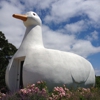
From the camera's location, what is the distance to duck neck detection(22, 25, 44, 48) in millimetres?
9914

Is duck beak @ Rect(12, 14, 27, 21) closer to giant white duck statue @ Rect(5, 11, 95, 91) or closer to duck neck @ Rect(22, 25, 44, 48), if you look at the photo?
giant white duck statue @ Rect(5, 11, 95, 91)

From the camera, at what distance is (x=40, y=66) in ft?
28.4

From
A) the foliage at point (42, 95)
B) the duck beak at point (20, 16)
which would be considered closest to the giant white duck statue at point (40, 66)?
the duck beak at point (20, 16)

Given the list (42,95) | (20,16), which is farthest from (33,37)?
(42,95)

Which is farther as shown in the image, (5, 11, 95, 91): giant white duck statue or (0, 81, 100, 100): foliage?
(5, 11, 95, 91): giant white duck statue

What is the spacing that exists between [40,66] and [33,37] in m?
2.15

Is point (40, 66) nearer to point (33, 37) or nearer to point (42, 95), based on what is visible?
point (33, 37)

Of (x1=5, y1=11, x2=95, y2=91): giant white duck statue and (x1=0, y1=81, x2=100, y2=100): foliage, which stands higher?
(x1=5, y1=11, x2=95, y2=91): giant white duck statue

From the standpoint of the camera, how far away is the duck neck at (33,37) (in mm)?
9914

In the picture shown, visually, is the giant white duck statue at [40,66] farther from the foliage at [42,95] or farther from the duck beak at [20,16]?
the foliage at [42,95]

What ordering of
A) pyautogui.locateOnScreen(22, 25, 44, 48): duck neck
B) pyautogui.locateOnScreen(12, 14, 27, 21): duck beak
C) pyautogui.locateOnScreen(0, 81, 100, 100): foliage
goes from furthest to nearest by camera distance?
pyautogui.locateOnScreen(12, 14, 27, 21): duck beak, pyautogui.locateOnScreen(22, 25, 44, 48): duck neck, pyautogui.locateOnScreen(0, 81, 100, 100): foliage

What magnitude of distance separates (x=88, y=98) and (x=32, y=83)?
8.76ft

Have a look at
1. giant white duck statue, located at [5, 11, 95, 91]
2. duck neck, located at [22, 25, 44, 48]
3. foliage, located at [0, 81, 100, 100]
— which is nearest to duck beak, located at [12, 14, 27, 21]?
giant white duck statue, located at [5, 11, 95, 91]

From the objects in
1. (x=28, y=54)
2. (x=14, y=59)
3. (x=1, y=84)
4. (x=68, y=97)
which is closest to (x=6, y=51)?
(x=1, y=84)
